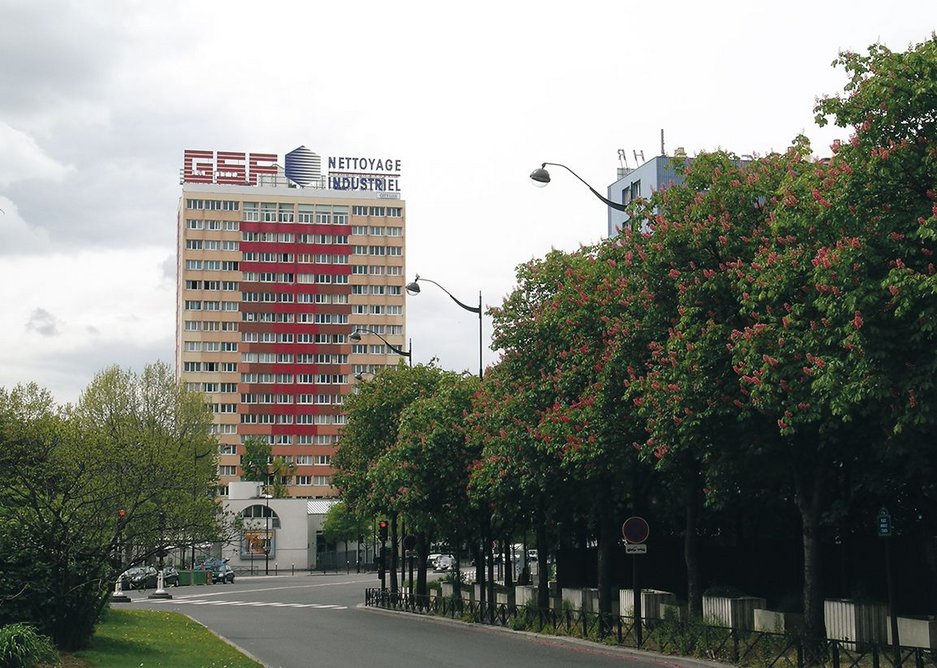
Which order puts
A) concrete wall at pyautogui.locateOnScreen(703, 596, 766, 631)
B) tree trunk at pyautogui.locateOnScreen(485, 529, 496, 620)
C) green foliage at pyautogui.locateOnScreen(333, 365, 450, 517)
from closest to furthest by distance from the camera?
concrete wall at pyautogui.locateOnScreen(703, 596, 766, 631), tree trunk at pyautogui.locateOnScreen(485, 529, 496, 620), green foliage at pyautogui.locateOnScreen(333, 365, 450, 517)

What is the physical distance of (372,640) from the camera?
32.8 m

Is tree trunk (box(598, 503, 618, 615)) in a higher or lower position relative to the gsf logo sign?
lower

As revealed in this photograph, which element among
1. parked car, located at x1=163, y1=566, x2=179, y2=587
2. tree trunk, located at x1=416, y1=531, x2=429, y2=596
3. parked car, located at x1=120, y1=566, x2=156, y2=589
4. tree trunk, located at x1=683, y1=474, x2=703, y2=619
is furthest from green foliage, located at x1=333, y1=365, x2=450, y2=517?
parked car, located at x1=163, y1=566, x2=179, y2=587

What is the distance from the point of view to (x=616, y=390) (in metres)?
28.7

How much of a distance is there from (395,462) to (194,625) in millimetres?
9704

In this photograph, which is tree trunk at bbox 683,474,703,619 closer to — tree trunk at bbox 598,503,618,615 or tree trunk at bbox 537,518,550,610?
tree trunk at bbox 598,503,618,615

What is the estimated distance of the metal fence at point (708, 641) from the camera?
21234mm

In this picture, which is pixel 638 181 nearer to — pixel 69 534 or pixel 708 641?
pixel 708 641

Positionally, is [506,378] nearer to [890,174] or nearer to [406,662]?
[406,662]

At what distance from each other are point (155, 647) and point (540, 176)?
13.7 meters

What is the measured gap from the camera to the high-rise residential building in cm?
15188

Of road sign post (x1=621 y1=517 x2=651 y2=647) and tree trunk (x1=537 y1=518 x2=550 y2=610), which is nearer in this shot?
road sign post (x1=621 y1=517 x2=651 y2=647)

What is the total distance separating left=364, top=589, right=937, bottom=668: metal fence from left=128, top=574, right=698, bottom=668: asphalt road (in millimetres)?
609

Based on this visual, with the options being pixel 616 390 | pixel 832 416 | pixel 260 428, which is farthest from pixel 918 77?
pixel 260 428
